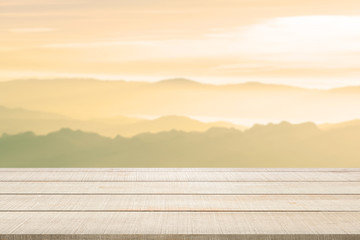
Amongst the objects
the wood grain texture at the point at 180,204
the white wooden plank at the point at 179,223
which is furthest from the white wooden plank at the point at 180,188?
the white wooden plank at the point at 179,223

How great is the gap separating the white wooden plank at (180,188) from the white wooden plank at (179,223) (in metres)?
0.27

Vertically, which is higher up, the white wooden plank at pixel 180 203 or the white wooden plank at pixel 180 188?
the white wooden plank at pixel 180 203

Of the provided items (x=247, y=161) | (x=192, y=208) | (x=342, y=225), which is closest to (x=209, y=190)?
(x=192, y=208)

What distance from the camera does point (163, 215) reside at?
1.27m

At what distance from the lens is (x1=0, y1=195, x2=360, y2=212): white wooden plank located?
1353mm

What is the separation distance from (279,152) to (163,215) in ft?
8.82

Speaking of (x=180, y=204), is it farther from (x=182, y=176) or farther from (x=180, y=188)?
(x=182, y=176)

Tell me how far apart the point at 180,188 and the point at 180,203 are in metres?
0.21

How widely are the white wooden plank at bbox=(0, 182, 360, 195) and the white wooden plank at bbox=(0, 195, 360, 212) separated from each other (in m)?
0.06

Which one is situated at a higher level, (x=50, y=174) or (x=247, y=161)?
(x=50, y=174)

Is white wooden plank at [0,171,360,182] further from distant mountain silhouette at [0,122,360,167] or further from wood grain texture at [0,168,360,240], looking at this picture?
distant mountain silhouette at [0,122,360,167]

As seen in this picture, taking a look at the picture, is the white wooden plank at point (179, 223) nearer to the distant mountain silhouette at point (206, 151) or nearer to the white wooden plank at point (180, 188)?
the white wooden plank at point (180, 188)

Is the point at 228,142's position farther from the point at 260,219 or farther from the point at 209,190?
the point at 260,219

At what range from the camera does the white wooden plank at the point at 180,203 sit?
135cm
